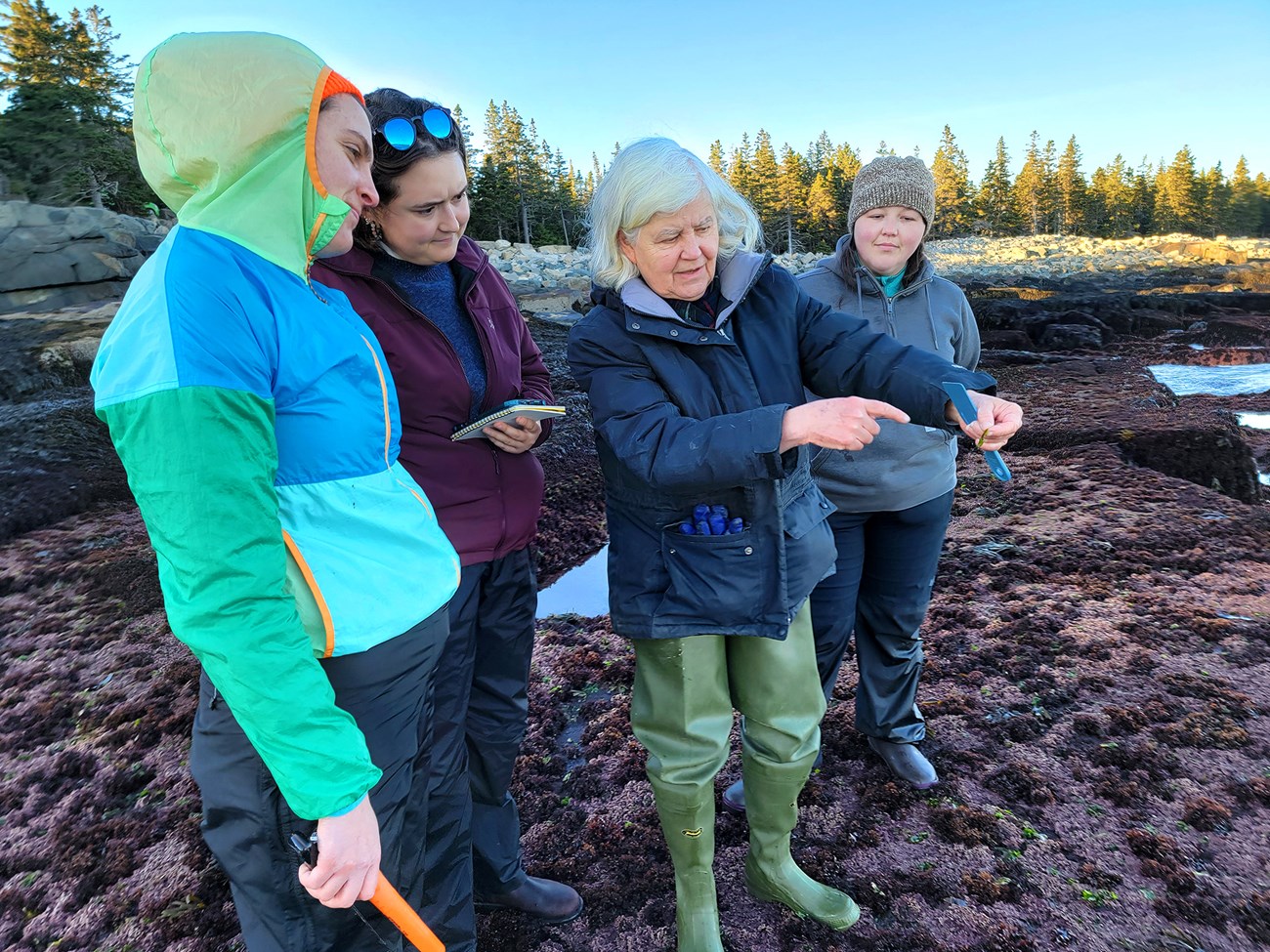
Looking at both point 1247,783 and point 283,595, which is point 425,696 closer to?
point 283,595

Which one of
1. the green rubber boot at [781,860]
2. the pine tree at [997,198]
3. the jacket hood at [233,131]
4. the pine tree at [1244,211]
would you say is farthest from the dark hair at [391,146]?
the pine tree at [1244,211]

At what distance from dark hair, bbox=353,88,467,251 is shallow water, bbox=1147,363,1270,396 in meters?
13.4

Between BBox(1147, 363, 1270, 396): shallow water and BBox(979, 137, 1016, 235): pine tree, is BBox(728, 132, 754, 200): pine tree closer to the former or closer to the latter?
BBox(979, 137, 1016, 235): pine tree

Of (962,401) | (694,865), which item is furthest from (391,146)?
(694,865)

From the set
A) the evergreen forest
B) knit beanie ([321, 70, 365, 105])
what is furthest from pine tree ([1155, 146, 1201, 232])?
knit beanie ([321, 70, 365, 105])

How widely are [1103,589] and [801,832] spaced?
8.70ft

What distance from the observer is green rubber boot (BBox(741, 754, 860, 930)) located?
209 centimetres

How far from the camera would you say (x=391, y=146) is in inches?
71.8

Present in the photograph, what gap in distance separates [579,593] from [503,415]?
328 centimetres

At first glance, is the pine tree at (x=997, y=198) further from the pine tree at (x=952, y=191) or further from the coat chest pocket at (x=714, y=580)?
the coat chest pocket at (x=714, y=580)

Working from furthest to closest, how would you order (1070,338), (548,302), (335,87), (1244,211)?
(1244,211), (1070,338), (548,302), (335,87)

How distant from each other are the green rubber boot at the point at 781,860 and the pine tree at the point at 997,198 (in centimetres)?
7655

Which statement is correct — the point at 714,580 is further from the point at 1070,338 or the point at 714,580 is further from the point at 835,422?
the point at 1070,338

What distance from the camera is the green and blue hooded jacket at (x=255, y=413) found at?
100 centimetres
